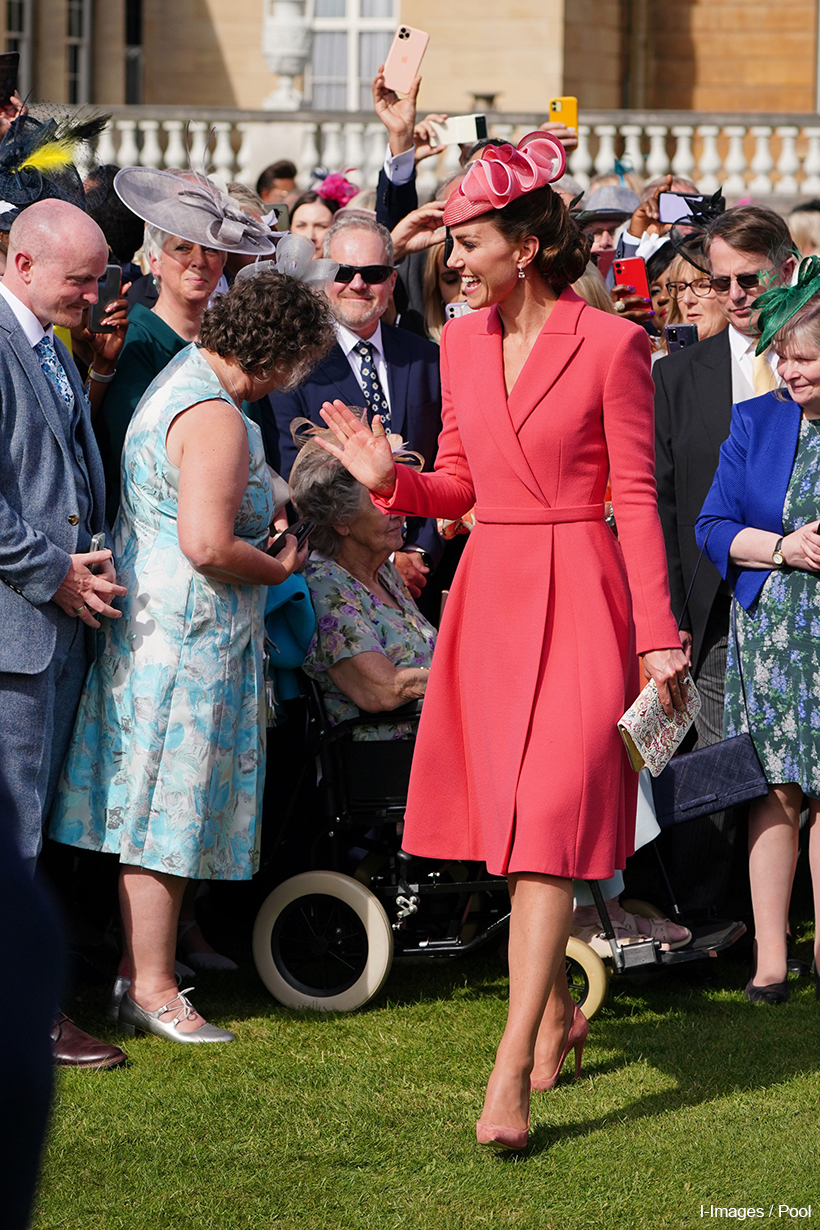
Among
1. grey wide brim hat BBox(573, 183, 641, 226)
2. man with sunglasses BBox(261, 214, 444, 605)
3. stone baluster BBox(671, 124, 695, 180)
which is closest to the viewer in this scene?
man with sunglasses BBox(261, 214, 444, 605)

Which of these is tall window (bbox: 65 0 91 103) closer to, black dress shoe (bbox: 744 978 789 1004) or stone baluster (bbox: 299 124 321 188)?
stone baluster (bbox: 299 124 321 188)

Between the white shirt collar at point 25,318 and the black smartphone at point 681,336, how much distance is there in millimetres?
2403

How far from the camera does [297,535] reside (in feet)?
15.0

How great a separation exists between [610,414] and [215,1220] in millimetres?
1947

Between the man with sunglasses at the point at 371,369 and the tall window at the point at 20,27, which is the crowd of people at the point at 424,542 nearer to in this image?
the man with sunglasses at the point at 371,369

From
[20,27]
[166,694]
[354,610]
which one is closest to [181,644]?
[166,694]

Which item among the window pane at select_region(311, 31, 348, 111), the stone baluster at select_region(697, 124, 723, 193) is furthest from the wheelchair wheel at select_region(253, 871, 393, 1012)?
the window pane at select_region(311, 31, 348, 111)

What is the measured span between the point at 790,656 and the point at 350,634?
52.7 inches

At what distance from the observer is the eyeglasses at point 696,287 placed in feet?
17.4

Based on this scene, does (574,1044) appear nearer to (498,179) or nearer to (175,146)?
(498,179)

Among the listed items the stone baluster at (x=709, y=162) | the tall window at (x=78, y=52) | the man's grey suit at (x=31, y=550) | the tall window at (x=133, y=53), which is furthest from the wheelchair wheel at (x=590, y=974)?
the tall window at (x=133, y=53)

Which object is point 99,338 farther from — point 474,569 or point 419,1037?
point 419,1037

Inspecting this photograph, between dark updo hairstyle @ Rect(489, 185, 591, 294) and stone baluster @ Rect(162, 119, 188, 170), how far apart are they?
576 inches

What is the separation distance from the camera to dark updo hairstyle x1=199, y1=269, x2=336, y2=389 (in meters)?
4.11
